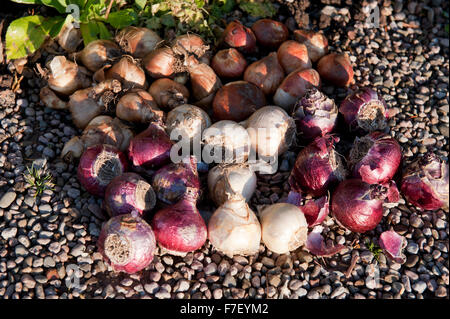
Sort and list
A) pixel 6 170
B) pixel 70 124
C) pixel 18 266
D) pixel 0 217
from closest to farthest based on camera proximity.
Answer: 1. pixel 18 266
2. pixel 0 217
3. pixel 6 170
4. pixel 70 124

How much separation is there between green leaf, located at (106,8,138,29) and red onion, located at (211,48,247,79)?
2.46 feet

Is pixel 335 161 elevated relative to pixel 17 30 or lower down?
lower down

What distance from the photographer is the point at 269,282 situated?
271cm

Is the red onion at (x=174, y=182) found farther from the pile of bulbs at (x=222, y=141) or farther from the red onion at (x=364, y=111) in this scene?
the red onion at (x=364, y=111)

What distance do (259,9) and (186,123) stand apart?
64.0 inches

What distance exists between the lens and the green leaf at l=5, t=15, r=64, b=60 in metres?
3.52

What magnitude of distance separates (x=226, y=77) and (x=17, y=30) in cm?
172

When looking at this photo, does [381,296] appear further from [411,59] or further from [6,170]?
[6,170]

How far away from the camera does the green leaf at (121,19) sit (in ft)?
11.7

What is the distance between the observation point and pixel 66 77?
3.36 m

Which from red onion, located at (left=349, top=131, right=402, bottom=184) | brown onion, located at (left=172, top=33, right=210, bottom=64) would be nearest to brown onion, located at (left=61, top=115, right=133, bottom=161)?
brown onion, located at (left=172, top=33, right=210, bottom=64)

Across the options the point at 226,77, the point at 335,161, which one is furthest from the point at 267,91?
the point at 335,161

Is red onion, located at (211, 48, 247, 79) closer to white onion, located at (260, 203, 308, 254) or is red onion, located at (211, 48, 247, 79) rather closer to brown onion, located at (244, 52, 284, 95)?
brown onion, located at (244, 52, 284, 95)

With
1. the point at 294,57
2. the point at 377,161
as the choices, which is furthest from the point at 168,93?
the point at 377,161
